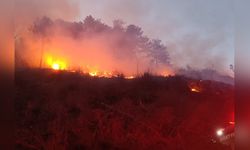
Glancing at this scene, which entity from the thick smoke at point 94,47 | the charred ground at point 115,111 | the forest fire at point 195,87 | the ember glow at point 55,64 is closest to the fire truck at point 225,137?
the charred ground at point 115,111

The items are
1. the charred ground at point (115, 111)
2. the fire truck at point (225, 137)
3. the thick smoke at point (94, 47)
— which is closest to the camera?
the fire truck at point (225, 137)

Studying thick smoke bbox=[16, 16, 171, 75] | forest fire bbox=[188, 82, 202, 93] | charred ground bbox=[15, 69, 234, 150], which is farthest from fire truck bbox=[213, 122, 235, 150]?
thick smoke bbox=[16, 16, 171, 75]

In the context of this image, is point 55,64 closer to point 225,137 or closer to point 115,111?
point 115,111

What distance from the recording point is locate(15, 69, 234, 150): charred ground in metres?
6.16

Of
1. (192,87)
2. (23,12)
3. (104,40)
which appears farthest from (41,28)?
(192,87)

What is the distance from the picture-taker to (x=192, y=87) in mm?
10383

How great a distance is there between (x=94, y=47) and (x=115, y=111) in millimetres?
4353

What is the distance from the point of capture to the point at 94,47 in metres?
11.4

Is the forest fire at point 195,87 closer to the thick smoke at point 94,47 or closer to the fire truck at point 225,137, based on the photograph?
the thick smoke at point 94,47

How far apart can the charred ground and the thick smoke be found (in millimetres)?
849

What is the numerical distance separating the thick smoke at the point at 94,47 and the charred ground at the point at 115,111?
2.78 ft

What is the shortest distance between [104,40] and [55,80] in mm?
2446

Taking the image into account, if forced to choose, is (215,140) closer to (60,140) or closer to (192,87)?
(60,140)

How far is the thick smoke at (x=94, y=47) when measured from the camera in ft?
35.9
